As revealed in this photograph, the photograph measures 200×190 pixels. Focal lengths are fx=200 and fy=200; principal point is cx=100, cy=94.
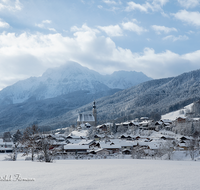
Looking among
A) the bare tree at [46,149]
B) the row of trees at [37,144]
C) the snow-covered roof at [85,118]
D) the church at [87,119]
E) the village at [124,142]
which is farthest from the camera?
the snow-covered roof at [85,118]

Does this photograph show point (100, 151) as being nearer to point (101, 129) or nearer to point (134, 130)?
point (134, 130)

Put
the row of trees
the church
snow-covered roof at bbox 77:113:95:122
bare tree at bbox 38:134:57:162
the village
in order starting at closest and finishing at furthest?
bare tree at bbox 38:134:57:162 → the row of trees → the village → the church → snow-covered roof at bbox 77:113:95:122

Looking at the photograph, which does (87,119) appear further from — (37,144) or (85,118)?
(37,144)

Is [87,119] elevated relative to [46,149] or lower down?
lower down

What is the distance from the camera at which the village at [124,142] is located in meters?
51.8

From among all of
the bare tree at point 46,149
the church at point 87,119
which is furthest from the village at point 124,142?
the bare tree at point 46,149

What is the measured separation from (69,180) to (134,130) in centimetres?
11130

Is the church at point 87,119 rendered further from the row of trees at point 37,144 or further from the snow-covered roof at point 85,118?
the row of trees at point 37,144

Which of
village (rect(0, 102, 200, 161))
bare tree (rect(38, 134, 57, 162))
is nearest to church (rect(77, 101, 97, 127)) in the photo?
village (rect(0, 102, 200, 161))

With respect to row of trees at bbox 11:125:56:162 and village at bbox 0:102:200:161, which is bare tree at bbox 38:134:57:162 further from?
village at bbox 0:102:200:161

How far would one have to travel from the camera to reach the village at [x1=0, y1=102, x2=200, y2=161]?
51.8 metres

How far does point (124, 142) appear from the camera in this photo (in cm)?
7462

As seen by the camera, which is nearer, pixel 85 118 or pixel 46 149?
pixel 46 149

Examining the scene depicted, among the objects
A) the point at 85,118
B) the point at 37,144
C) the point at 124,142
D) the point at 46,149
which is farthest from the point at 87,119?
the point at 46,149
